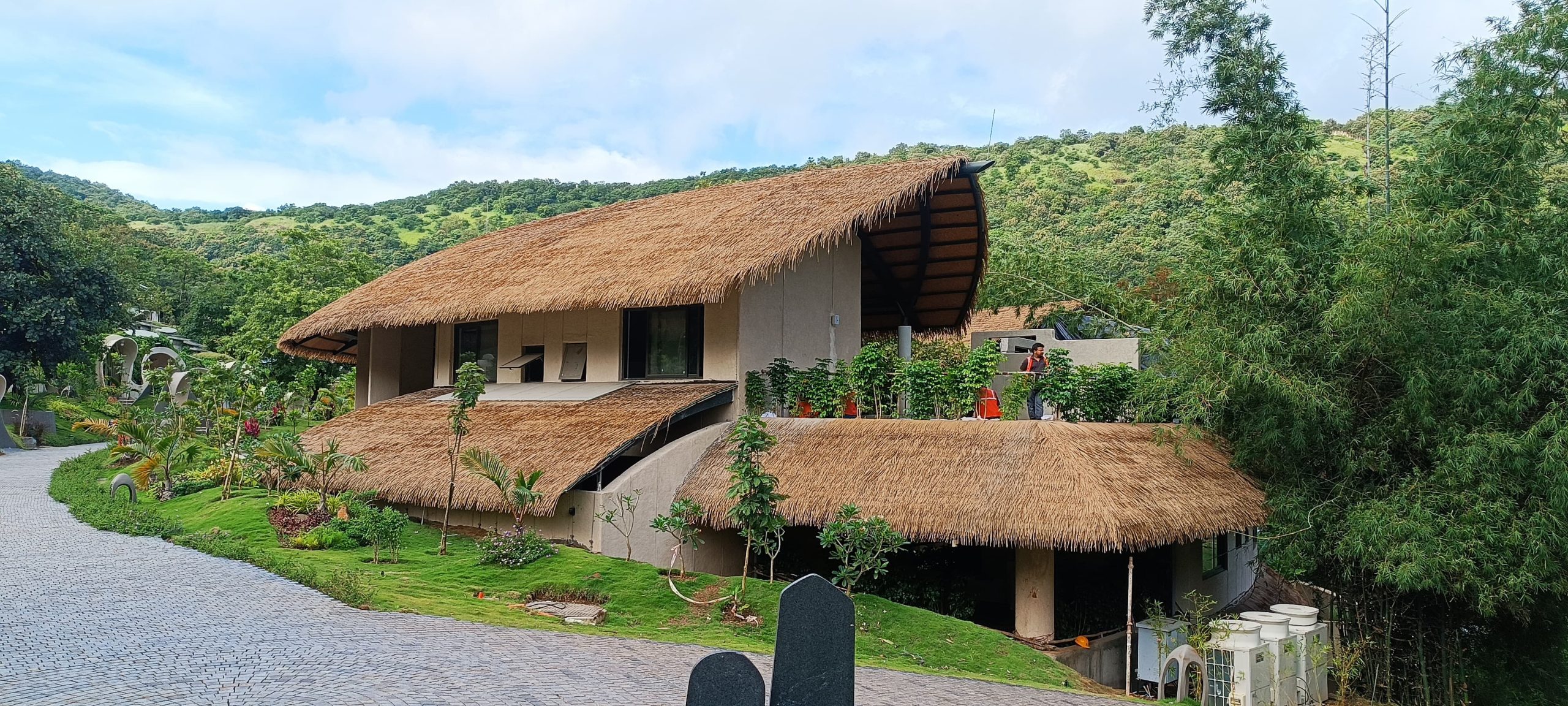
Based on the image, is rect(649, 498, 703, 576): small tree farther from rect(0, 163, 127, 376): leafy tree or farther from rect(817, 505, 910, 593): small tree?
rect(0, 163, 127, 376): leafy tree

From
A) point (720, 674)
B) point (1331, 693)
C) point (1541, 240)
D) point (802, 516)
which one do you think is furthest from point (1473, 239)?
point (720, 674)

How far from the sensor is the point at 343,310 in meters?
19.4

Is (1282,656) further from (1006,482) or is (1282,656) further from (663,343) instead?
(663,343)

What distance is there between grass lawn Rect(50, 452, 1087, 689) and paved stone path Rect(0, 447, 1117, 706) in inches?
22.6

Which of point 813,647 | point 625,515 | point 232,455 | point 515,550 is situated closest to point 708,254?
point 625,515

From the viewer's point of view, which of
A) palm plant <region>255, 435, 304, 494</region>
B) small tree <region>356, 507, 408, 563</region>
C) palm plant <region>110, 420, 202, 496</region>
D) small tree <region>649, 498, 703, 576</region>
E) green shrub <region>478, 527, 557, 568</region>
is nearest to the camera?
small tree <region>649, 498, 703, 576</region>

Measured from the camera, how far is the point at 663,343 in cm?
1623

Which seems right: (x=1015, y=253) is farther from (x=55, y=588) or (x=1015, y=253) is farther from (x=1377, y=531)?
(x=55, y=588)

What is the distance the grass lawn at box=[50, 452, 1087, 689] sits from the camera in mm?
10219

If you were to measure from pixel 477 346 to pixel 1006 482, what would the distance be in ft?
35.2

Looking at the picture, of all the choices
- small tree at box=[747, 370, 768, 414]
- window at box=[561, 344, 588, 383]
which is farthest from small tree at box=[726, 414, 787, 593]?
window at box=[561, 344, 588, 383]

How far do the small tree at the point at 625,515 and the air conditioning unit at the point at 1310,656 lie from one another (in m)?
7.62

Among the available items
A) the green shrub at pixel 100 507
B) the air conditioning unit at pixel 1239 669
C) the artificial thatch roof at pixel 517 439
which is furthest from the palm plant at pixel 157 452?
the air conditioning unit at pixel 1239 669

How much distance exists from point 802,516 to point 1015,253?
1662 centimetres
